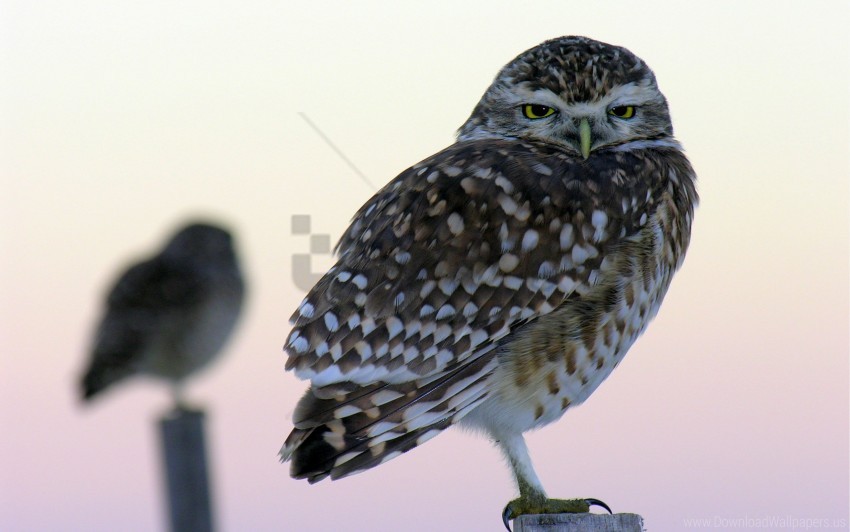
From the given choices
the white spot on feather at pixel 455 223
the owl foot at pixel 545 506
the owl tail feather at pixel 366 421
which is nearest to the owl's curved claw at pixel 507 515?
the owl foot at pixel 545 506

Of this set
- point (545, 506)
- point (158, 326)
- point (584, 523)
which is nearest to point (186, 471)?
point (545, 506)

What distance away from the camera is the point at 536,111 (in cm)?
555

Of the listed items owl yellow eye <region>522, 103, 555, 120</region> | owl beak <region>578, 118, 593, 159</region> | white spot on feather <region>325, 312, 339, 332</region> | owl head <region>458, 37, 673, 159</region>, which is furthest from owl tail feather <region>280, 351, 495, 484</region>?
owl yellow eye <region>522, 103, 555, 120</region>

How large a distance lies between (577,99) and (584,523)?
1.88 meters

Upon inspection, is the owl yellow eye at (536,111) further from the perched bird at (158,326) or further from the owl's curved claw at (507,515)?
the perched bird at (158,326)

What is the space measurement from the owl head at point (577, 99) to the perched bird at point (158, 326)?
19.6 feet

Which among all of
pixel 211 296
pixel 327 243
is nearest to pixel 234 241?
pixel 211 296

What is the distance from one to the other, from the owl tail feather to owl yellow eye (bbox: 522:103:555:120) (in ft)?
4.71

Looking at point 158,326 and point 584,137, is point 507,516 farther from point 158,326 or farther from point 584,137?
point 158,326

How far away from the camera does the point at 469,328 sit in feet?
15.4

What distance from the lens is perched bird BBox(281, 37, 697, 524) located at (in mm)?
4551

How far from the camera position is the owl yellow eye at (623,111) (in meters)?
5.55

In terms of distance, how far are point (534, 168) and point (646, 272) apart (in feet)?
2.08

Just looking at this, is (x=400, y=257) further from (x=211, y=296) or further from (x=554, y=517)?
(x=211, y=296)
